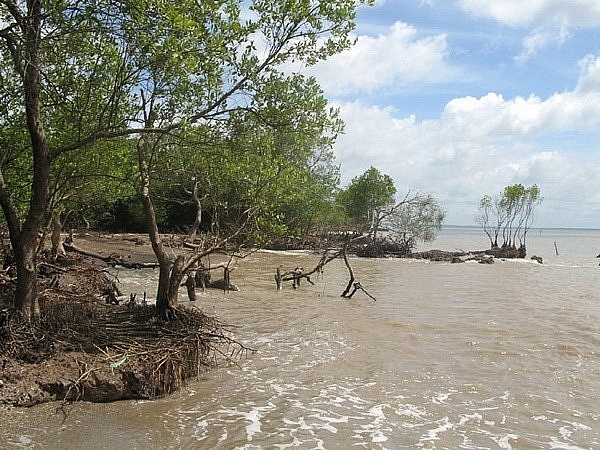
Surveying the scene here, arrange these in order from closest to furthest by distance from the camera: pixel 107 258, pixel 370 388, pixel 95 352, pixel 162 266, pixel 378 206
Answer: pixel 95 352 < pixel 370 388 < pixel 162 266 < pixel 107 258 < pixel 378 206

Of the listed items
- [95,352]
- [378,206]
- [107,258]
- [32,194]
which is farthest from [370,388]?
[378,206]

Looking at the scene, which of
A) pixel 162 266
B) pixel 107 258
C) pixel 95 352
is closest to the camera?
pixel 95 352

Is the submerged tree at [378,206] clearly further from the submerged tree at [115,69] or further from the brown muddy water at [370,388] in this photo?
the submerged tree at [115,69]

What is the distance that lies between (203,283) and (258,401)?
11.8 meters

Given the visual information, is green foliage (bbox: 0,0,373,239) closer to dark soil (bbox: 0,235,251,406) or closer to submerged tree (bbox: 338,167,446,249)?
dark soil (bbox: 0,235,251,406)

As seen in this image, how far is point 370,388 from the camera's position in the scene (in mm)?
9938

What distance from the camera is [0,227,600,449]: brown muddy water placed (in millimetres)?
7332

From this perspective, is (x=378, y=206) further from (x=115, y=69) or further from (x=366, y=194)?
(x=115, y=69)

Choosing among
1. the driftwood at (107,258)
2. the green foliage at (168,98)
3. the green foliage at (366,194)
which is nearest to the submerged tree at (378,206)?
the green foliage at (366,194)

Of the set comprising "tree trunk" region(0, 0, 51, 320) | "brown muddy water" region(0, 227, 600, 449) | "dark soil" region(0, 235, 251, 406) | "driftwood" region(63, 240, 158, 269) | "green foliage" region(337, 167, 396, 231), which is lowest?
"brown muddy water" region(0, 227, 600, 449)

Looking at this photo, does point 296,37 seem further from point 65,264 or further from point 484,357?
point 65,264

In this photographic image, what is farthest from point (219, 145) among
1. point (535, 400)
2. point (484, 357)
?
point (484, 357)

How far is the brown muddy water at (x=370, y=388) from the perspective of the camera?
733cm

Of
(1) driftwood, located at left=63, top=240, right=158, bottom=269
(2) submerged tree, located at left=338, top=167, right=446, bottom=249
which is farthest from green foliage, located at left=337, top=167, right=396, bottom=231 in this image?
(1) driftwood, located at left=63, top=240, right=158, bottom=269
